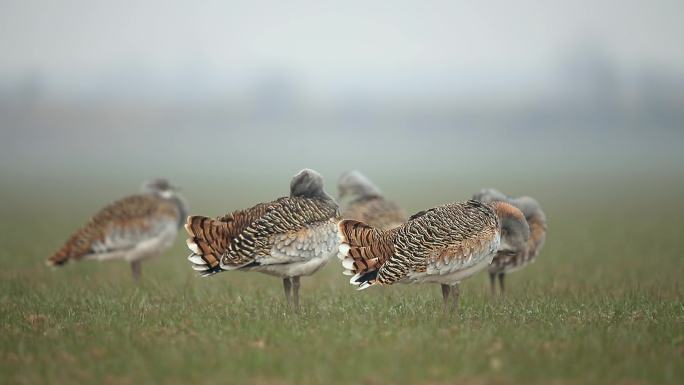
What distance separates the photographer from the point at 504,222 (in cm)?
905

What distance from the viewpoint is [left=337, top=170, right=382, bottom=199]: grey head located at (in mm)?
12773

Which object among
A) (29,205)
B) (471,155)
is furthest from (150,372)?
(471,155)

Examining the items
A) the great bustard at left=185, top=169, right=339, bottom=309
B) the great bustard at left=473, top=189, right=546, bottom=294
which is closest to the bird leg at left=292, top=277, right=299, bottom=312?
the great bustard at left=185, top=169, right=339, bottom=309

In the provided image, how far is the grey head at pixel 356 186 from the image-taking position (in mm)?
12773

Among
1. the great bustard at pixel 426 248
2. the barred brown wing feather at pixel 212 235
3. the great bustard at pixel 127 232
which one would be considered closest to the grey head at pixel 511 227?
the great bustard at pixel 426 248

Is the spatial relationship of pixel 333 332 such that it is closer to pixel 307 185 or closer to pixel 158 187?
pixel 307 185

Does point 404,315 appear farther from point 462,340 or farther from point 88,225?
point 88,225

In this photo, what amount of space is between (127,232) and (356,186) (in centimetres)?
346

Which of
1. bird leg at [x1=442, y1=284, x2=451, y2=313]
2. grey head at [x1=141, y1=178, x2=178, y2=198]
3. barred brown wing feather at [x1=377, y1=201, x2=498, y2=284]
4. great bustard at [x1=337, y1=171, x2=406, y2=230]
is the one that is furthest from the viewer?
grey head at [x1=141, y1=178, x2=178, y2=198]

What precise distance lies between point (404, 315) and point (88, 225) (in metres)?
5.89

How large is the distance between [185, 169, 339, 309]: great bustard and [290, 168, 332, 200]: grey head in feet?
1.00

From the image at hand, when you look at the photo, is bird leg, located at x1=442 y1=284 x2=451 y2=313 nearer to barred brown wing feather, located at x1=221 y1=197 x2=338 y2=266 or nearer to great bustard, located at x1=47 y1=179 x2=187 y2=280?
A: barred brown wing feather, located at x1=221 y1=197 x2=338 y2=266

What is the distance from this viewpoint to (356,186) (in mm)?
12844

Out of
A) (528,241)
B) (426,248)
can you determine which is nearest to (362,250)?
(426,248)
